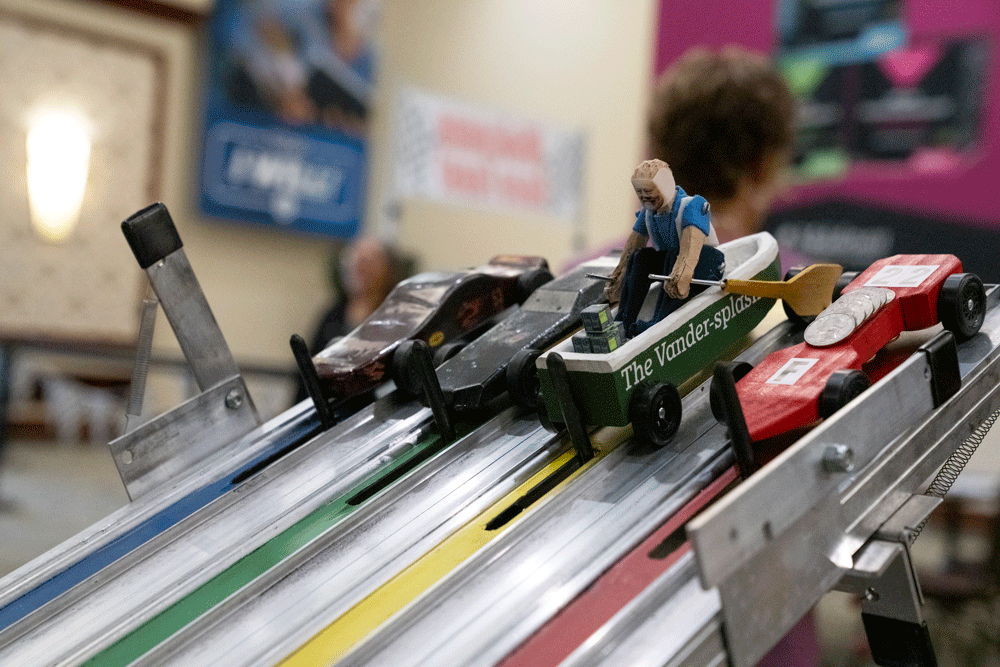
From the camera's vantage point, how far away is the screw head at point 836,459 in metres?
0.82

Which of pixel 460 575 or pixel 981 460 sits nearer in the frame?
pixel 460 575

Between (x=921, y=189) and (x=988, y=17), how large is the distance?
75cm

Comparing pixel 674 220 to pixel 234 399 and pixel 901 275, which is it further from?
pixel 234 399

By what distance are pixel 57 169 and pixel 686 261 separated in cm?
437

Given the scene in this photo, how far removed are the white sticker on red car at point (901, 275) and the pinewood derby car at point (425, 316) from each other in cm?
53

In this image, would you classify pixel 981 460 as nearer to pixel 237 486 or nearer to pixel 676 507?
pixel 676 507

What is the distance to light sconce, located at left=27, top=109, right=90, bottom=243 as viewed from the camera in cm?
446

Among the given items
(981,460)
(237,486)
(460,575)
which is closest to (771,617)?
(460,575)

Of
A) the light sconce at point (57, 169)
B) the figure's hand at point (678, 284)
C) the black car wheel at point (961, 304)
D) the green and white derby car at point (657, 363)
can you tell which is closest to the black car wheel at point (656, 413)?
the green and white derby car at point (657, 363)

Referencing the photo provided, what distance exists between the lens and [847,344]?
1009 millimetres

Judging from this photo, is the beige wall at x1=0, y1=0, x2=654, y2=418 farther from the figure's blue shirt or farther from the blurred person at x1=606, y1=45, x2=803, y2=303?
the figure's blue shirt

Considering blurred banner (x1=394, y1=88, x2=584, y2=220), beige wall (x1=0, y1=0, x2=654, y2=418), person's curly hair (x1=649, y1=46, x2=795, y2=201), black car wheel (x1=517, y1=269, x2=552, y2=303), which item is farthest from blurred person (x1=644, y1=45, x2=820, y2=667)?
beige wall (x1=0, y1=0, x2=654, y2=418)

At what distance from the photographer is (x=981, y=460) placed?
2.64m

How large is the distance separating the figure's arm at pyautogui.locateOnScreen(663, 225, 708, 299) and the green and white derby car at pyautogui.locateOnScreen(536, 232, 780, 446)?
0.13 feet
